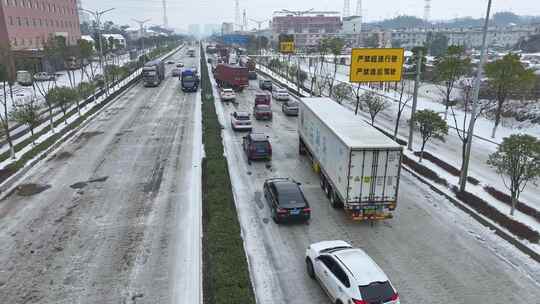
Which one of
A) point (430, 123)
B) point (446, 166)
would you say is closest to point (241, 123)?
point (430, 123)

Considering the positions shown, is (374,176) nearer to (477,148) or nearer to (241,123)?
(241,123)

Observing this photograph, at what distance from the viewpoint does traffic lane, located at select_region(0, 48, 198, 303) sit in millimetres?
12656

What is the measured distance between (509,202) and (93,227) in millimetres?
18966

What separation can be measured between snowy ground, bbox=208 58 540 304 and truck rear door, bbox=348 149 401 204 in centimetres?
154

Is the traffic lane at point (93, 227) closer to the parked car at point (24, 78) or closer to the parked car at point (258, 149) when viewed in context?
the parked car at point (258, 149)

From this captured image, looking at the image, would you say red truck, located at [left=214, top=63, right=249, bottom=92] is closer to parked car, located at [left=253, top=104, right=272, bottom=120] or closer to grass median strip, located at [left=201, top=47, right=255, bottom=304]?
parked car, located at [left=253, top=104, right=272, bottom=120]

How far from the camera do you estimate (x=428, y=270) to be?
1346cm

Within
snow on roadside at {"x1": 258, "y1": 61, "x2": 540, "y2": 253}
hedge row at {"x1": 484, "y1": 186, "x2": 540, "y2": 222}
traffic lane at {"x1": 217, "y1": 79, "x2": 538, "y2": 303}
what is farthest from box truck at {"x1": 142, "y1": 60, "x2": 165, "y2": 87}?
hedge row at {"x1": 484, "y1": 186, "x2": 540, "y2": 222}

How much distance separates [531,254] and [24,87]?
63178 millimetres

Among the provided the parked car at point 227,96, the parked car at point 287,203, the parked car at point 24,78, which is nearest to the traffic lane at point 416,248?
the parked car at point 287,203

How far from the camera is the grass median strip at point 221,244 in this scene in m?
11.6

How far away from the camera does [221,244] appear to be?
46.4 ft

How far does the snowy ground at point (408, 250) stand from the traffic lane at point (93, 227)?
3.57m

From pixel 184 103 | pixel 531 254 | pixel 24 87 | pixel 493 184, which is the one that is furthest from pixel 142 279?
pixel 24 87
